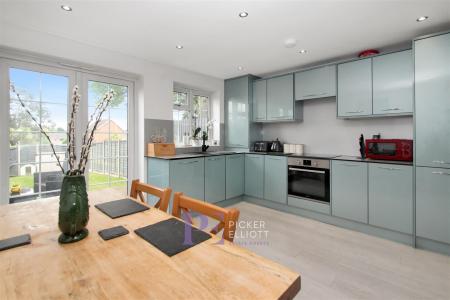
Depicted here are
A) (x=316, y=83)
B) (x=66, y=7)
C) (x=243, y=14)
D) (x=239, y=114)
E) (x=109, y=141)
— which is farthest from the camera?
(x=239, y=114)

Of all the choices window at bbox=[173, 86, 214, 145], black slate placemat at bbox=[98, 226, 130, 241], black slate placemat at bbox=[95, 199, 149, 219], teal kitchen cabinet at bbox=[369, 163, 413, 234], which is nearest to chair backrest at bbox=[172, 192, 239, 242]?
black slate placemat at bbox=[95, 199, 149, 219]

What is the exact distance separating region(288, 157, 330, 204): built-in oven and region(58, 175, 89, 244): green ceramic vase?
9.49 ft

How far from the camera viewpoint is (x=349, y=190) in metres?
2.82

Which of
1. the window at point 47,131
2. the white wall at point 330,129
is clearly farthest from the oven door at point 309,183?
the window at point 47,131

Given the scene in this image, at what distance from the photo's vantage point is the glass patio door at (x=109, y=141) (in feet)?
9.71

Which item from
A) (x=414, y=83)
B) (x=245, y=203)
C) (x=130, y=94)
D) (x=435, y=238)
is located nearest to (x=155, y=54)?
(x=130, y=94)

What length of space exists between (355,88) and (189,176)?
265 centimetres

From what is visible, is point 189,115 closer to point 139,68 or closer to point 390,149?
point 139,68

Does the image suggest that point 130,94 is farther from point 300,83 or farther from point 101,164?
point 300,83

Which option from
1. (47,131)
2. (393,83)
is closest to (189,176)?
(47,131)

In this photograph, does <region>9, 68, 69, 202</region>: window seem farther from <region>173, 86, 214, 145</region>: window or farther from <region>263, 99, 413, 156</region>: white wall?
<region>263, 99, 413, 156</region>: white wall

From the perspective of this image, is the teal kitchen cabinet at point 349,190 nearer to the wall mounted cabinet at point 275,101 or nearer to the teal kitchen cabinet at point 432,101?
the teal kitchen cabinet at point 432,101

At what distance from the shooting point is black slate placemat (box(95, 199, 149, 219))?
1263mm

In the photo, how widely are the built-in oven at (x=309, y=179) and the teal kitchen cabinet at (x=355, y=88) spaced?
803mm
